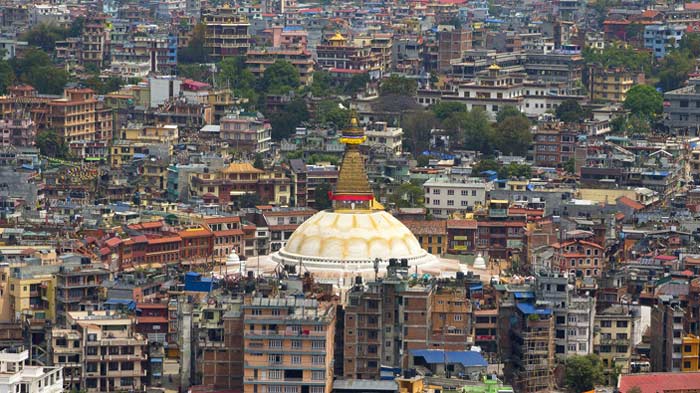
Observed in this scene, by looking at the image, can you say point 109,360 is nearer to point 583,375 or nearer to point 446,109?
point 583,375

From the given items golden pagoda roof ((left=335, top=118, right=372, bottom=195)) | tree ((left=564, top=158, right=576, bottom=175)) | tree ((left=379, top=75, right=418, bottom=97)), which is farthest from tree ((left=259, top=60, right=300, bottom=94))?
golden pagoda roof ((left=335, top=118, right=372, bottom=195))

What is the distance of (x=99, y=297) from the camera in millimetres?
73250

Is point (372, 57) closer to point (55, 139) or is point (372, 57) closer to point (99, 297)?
point (55, 139)

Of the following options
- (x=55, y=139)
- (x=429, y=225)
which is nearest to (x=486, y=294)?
(x=429, y=225)

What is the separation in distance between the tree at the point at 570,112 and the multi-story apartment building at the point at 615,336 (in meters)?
45.4

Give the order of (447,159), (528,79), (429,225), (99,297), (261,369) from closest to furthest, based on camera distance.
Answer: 1. (261,369)
2. (99,297)
3. (429,225)
4. (447,159)
5. (528,79)

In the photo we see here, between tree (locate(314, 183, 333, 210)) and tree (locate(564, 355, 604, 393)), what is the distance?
27200 mm

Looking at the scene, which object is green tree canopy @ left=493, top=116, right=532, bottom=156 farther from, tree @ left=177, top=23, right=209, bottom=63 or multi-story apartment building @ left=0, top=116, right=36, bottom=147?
tree @ left=177, top=23, right=209, bottom=63

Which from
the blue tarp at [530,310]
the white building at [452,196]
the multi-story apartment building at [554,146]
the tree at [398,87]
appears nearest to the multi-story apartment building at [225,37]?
the tree at [398,87]

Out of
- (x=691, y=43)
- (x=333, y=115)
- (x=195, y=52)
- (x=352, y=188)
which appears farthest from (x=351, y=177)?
(x=691, y=43)

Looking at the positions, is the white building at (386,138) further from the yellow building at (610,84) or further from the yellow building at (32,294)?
the yellow building at (32,294)

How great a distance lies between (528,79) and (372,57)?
1418 centimetres

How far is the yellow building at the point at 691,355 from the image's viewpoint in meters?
68.5

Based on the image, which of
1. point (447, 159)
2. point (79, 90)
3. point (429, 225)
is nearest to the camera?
point (429, 225)
